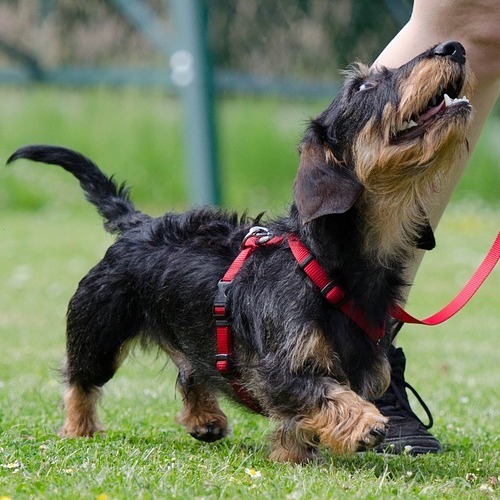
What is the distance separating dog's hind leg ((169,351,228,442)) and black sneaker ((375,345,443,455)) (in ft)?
2.45

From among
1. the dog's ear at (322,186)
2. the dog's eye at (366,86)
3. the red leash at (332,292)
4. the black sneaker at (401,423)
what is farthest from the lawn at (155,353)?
the dog's eye at (366,86)

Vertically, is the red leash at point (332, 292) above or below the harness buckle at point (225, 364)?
above

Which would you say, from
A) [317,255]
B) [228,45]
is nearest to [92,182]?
[317,255]

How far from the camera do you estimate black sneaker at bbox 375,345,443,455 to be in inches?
188

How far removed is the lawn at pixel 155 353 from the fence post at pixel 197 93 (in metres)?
1.51

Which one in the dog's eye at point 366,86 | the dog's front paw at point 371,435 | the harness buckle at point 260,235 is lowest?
the dog's front paw at point 371,435

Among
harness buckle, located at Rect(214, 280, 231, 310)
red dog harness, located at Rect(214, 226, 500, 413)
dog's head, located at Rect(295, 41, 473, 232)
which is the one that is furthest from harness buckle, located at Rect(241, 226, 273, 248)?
dog's head, located at Rect(295, 41, 473, 232)

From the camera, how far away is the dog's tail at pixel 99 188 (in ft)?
17.0

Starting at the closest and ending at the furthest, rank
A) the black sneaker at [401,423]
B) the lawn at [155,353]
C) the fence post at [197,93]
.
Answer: the lawn at [155,353], the black sneaker at [401,423], the fence post at [197,93]

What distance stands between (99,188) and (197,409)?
116 centimetres

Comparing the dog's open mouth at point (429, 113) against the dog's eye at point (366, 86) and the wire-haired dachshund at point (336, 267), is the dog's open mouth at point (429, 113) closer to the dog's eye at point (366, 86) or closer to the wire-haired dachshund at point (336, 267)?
the wire-haired dachshund at point (336, 267)

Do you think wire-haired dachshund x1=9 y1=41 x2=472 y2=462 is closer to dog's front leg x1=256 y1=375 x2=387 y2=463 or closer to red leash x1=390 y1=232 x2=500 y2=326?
dog's front leg x1=256 y1=375 x2=387 y2=463

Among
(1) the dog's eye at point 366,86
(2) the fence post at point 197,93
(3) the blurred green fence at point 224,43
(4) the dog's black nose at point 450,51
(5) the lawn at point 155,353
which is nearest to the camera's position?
(5) the lawn at point 155,353

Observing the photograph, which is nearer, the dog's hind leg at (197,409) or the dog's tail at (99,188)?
the dog's hind leg at (197,409)
